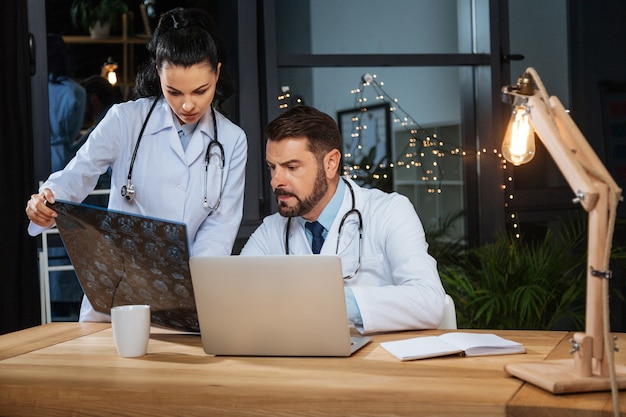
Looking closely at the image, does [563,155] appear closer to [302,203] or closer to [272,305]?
[272,305]

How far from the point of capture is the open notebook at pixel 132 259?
1.84 m

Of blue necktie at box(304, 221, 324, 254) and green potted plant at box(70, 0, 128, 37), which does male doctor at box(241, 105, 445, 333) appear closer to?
blue necktie at box(304, 221, 324, 254)

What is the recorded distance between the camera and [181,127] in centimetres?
271

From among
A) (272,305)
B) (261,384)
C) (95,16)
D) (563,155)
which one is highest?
(95,16)

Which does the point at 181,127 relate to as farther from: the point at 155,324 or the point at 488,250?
the point at 488,250

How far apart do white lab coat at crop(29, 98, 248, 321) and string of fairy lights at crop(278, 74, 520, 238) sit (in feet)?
4.10

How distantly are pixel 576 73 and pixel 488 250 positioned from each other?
1042 millimetres

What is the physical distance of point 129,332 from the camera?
179 centimetres

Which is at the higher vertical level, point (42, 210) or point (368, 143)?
point (368, 143)

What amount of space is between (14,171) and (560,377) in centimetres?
252

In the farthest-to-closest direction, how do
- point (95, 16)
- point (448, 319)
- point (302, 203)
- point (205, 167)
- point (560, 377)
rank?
point (95, 16) < point (205, 167) < point (302, 203) < point (448, 319) < point (560, 377)

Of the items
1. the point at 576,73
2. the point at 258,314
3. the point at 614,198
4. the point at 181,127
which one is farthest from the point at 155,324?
the point at 576,73

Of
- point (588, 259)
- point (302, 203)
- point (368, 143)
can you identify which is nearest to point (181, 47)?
point (302, 203)

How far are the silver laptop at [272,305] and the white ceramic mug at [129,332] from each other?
136 millimetres
